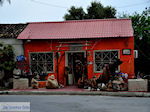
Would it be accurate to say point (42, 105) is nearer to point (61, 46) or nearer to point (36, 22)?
point (61, 46)

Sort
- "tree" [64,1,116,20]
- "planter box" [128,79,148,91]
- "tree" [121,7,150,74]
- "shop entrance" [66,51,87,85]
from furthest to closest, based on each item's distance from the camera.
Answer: "tree" [64,1,116,20] → "tree" [121,7,150,74] → "shop entrance" [66,51,87,85] → "planter box" [128,79,148,91]

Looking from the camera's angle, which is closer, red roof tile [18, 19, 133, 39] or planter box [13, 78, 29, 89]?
planter box [13, 78, 29, 89]

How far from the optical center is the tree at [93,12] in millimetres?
26938

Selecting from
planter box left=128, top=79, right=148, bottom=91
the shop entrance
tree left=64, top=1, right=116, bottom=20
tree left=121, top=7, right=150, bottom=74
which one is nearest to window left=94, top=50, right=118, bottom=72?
the shop entrance

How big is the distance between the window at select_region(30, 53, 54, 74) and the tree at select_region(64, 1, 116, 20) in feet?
42.6

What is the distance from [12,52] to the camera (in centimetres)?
1506

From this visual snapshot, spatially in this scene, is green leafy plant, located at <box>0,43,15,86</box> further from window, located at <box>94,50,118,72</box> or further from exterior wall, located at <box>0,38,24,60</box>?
window, located at <box>94,50,118,72</box>

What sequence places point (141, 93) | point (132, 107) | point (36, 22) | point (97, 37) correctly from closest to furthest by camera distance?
point (132, 107) < point (141, 93) < point (97, 37) < point (36, 22)

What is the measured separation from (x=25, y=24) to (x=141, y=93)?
31.5 feet

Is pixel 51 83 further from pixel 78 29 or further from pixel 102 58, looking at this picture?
pixel 78 29

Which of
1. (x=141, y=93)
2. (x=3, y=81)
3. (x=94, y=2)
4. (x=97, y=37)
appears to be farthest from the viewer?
(x=94, y=2)

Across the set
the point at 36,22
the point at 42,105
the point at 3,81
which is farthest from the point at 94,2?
the point at 42,105

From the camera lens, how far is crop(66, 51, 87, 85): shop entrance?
14.8 m

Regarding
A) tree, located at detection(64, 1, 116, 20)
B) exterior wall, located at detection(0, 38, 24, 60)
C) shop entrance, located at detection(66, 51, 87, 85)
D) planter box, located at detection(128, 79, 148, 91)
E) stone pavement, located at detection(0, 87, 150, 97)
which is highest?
tree, located at detection(64, 1, 116, 20)
